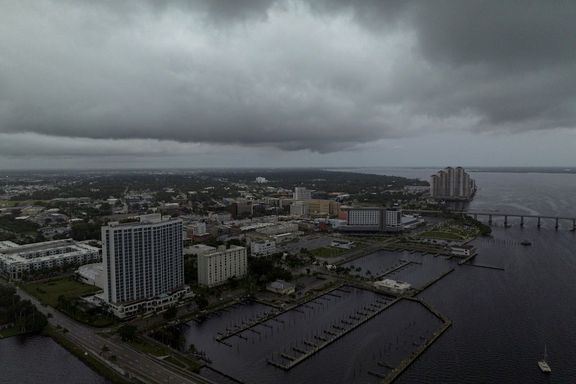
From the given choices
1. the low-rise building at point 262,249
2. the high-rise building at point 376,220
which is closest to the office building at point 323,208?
the high-rise building at point 376,220

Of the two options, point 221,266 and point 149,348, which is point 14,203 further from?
point 149,348

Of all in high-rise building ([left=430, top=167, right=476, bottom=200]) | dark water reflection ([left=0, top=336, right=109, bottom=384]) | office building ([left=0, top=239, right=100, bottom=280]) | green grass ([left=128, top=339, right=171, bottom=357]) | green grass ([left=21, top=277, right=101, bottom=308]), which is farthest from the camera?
high-rise building ([left=430, top=167, right=476, bottom=200])

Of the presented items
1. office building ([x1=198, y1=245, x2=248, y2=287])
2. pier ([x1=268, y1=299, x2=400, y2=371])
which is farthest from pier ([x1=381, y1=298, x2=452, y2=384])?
office building ([x1=198, y1=245, x2=248, y2=287])

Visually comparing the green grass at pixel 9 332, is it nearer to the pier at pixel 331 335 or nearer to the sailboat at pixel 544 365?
the pier at pixel 331 335

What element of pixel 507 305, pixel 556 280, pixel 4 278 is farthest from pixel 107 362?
pixel 556 280

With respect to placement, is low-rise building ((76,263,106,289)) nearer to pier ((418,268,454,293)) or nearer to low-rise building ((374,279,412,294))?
low-rise building ((374,279,412,294))
